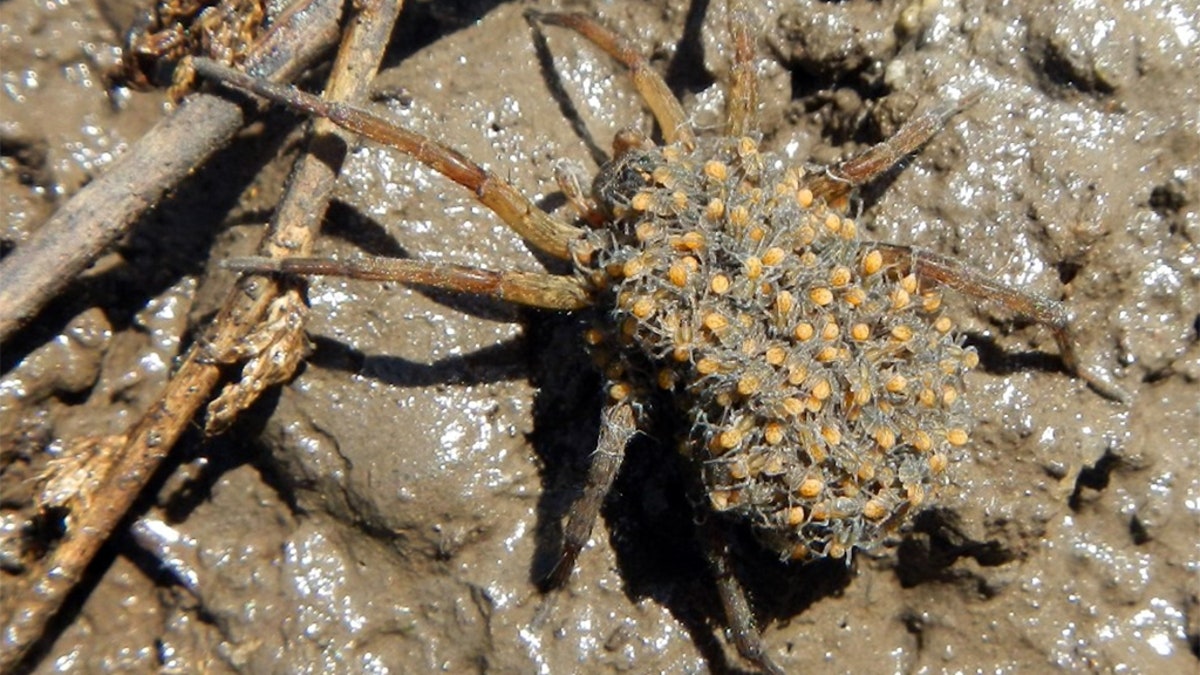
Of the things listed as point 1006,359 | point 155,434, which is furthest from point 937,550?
point 155,434

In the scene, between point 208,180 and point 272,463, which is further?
point 208,180

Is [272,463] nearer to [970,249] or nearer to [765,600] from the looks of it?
[765,600]

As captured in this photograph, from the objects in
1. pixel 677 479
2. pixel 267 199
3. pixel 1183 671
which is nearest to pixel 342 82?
pixel 267 199

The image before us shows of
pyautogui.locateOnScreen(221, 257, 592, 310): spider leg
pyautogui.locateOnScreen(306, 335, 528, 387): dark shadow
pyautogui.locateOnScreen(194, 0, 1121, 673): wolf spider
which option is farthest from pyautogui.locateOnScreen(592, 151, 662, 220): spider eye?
pyautogui.locateOnScreen(306, 335, 528, 387): dark shadow

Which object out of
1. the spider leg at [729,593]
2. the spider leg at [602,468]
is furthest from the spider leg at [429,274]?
the spider leg at [729,593]

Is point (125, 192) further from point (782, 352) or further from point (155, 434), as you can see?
point (782, 352)

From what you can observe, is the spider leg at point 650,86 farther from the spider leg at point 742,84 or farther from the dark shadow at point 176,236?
the dark shadow at point 176,236
